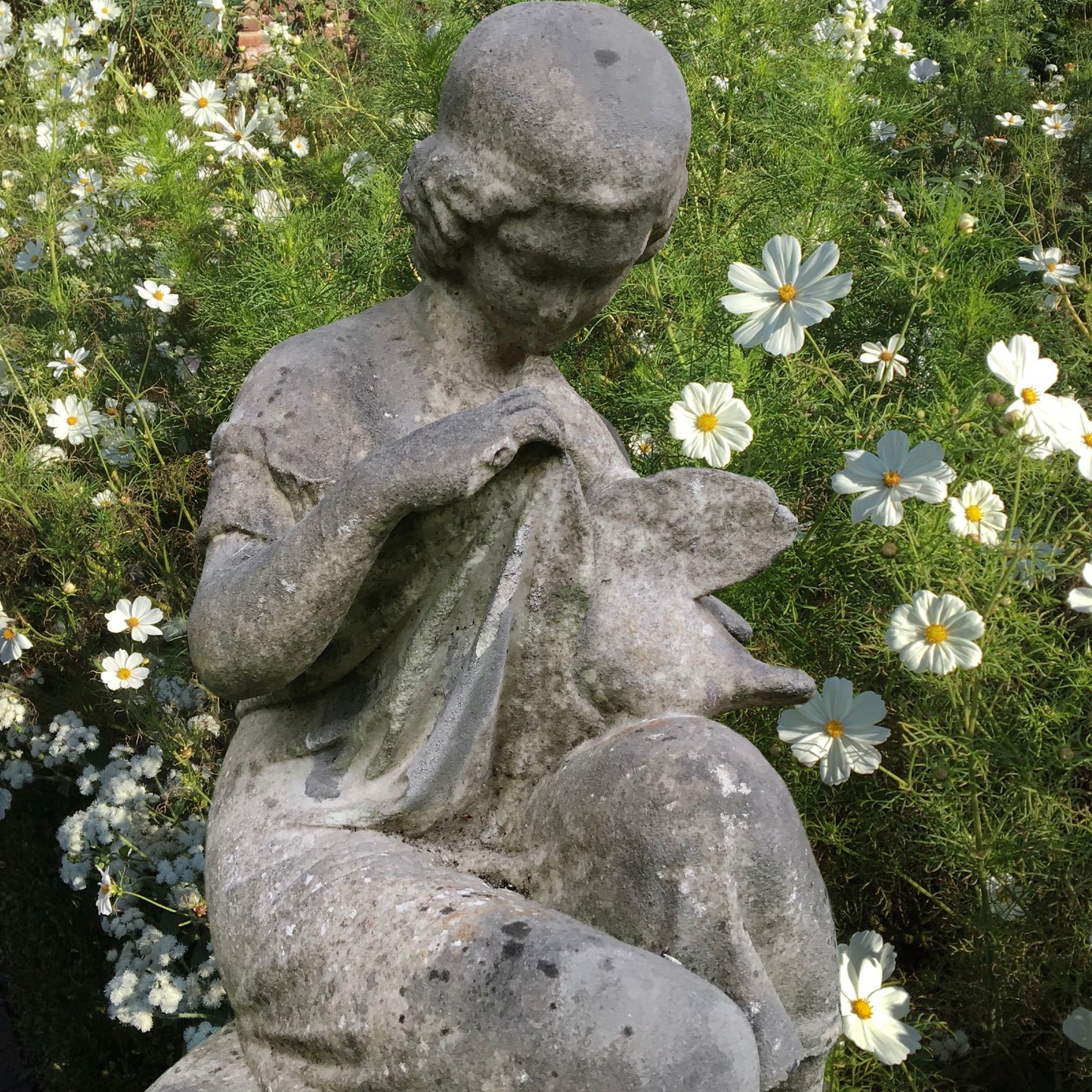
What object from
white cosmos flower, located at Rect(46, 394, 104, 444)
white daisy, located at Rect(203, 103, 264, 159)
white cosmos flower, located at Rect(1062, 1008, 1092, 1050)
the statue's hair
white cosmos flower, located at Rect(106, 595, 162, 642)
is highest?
the statue's hair

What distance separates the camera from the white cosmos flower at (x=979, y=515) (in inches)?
78.2

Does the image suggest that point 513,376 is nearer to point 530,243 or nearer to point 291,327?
point 530,243

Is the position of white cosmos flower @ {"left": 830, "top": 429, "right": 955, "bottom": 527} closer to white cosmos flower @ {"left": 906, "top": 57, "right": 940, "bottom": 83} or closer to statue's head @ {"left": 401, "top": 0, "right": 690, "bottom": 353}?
statue's head @ {"left": 401, "top": 0, "right": 690, "bottom": 353}

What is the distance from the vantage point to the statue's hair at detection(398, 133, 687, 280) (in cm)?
158

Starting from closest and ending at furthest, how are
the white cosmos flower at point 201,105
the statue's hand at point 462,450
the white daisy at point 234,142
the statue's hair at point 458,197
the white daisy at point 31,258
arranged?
the statue's hand at point 462,450 < the statue's hair at point 458,197 < the white daisy at point 234,142 < the white cosmos flower at point 201,105 < the white daisy at point 31,258

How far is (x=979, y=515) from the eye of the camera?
201cm

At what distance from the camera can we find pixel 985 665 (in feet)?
7.18

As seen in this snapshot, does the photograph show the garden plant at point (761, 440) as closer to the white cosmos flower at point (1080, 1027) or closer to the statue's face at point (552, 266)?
the white cosmos flower at point (1080, 1027)

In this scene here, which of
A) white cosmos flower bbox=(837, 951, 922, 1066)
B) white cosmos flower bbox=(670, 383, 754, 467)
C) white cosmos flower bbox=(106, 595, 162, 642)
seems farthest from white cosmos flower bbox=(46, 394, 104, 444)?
white cosmos flower bbox=(837, 951, 922, 1066)

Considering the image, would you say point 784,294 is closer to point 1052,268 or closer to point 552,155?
point 552,155

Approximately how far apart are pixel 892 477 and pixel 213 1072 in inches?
49.0

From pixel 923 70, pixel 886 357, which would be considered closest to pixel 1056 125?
pixel 923 70

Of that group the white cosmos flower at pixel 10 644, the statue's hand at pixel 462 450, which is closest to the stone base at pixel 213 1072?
the statue's hand at pixel 462 450

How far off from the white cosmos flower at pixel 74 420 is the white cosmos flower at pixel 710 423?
1.88 m
